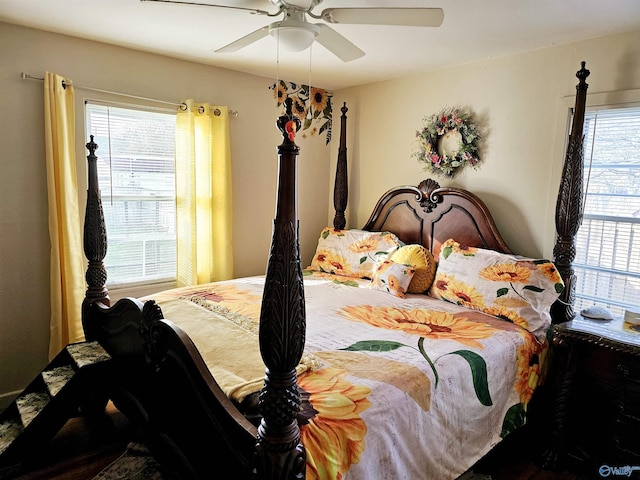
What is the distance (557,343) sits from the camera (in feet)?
7.79

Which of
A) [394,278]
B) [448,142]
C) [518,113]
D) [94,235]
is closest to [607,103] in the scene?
[518,113]

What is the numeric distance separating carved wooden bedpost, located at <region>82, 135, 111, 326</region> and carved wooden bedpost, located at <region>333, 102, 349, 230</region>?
2.11 m

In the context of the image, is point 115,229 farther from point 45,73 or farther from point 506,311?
point 506,311

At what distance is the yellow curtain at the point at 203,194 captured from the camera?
3375 mm

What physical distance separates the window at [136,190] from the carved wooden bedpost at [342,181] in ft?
4.80

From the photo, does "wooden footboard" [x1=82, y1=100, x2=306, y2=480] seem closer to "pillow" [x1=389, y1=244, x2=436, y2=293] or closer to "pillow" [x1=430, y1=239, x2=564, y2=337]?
"pillow" [x1=430, y1=239, x2=564, y2=337]

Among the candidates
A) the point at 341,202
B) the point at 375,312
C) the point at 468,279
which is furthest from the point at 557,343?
the point at 341,202

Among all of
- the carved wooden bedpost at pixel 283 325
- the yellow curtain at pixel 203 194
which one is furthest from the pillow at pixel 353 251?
the carved wooden bedpost at pixel 283 325

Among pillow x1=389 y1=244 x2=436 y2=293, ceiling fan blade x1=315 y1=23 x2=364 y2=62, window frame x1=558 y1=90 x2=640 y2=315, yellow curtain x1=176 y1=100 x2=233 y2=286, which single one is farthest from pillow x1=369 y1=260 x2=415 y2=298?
ceiling fan blade x1=315 y1=23 x2=364 y2=62

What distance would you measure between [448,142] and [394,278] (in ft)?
3.91

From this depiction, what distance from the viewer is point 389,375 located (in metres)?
1.81

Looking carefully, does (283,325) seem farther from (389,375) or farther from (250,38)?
(250,38)

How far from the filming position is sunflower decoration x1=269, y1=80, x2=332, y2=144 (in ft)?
13.2

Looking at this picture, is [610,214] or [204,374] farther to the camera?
[610,214]
